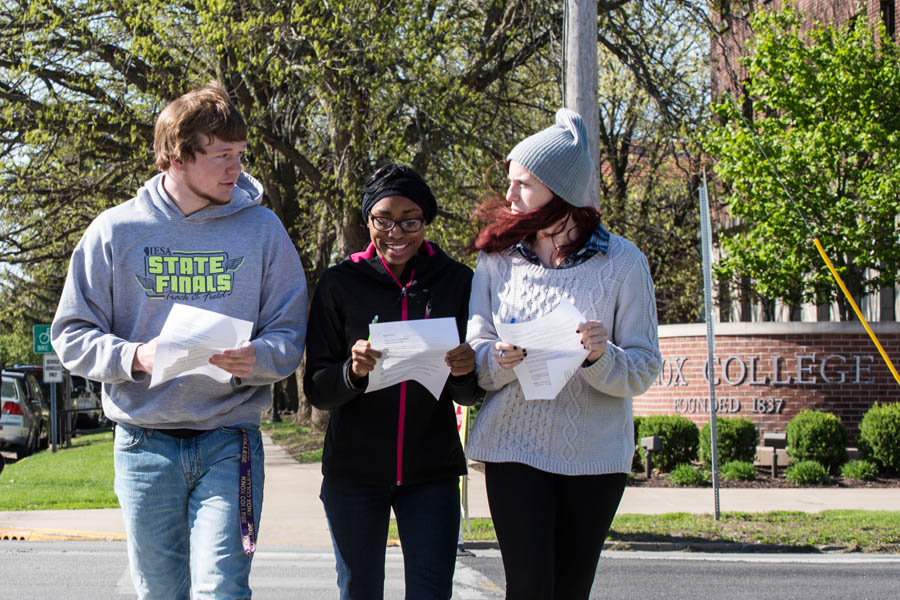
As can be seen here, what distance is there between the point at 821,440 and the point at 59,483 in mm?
10111

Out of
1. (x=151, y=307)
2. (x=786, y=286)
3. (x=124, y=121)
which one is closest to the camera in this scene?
(x=151, y=307)

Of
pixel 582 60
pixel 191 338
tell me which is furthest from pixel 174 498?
pixel 582 60

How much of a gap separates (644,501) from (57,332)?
9.80 m

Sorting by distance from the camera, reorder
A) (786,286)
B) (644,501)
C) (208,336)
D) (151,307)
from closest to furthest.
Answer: (208,336) → (151,307) → (644,501) → (786,286)

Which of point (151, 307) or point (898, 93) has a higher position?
point (898, 93)

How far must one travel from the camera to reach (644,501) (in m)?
12.4

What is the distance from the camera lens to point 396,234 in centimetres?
378

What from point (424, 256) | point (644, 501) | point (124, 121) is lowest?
point (644, 501)

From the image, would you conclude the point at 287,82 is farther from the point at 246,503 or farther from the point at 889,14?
the point at 889,14

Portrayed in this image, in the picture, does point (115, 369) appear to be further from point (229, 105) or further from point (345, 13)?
point (345, 13)

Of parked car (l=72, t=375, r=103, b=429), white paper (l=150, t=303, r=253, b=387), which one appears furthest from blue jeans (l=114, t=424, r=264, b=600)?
parked car (l=72, t=375, r=103, b=429)

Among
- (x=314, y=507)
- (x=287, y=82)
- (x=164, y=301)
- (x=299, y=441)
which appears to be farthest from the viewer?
(x=299, y=441)

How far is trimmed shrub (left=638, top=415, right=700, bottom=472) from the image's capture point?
1530 cm

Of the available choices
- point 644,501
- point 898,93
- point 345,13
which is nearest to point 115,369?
point 644,501
